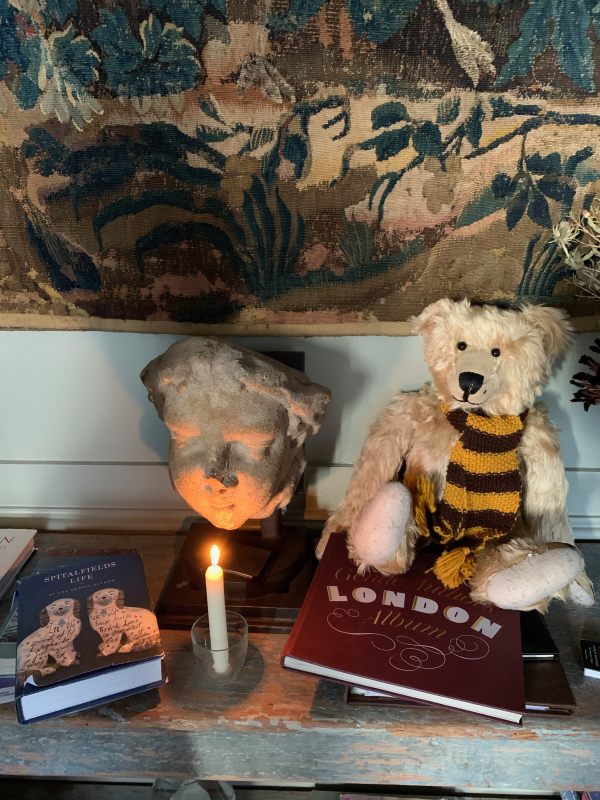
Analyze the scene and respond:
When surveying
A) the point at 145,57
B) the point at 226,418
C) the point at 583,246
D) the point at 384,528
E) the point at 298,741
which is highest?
the point at 145,57

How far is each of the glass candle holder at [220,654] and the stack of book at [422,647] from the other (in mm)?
88

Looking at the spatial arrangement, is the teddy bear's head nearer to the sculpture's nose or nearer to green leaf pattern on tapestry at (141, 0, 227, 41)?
the sculpture's nose

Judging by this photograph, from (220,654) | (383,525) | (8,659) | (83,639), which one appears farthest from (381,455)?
(8,659)

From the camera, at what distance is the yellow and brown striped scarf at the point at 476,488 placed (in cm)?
94

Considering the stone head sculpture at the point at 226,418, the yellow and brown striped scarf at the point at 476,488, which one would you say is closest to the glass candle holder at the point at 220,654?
the stone head sculpture at the point at 226,418

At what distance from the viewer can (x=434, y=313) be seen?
3.15ft

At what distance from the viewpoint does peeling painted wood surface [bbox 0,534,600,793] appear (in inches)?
33.0

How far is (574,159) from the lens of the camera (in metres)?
0.91

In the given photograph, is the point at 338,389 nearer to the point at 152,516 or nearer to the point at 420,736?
the point at 152,516

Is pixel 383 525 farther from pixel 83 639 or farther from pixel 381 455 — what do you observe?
pixel 83 639

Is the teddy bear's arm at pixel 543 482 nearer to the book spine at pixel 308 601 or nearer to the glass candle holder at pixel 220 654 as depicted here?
the book spine at pixel 308 601

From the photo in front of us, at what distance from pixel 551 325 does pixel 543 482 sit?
0.23 metres

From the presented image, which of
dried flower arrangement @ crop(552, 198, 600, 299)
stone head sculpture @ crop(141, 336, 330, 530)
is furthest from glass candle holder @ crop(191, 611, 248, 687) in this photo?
dried flower arrangement @ crop(552, 198, 600, 299)

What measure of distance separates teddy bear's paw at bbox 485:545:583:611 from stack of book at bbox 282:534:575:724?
39 mm
